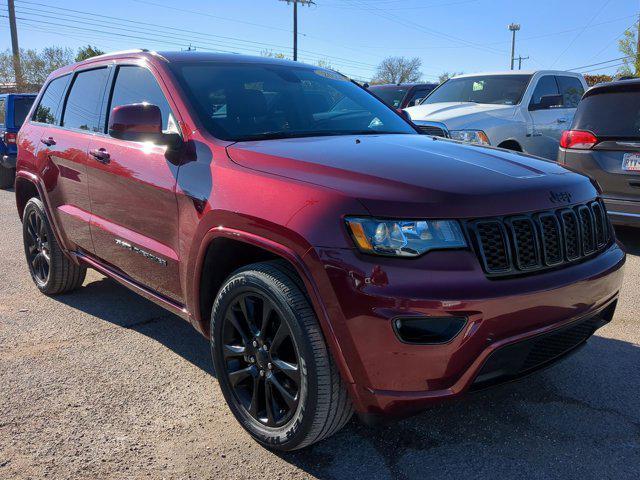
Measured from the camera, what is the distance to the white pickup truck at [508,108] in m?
7.51

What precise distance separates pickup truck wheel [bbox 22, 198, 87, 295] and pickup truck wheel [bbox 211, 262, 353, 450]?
7.78ft

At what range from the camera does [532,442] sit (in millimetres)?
2590

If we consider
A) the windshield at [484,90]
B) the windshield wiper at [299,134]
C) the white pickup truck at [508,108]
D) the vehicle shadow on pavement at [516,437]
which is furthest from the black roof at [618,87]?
the windshield wiper at [299,134]

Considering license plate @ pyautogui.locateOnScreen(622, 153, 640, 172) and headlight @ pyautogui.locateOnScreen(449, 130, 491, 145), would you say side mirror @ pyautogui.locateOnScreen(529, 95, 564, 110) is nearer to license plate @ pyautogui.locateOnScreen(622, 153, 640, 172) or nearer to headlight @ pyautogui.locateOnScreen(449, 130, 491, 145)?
headlight @ pyautogui.locateOnScreen(449, 130, 491, 145)

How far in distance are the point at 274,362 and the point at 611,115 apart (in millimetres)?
4722

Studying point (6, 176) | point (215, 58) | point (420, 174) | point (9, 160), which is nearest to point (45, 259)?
point (215, 58)

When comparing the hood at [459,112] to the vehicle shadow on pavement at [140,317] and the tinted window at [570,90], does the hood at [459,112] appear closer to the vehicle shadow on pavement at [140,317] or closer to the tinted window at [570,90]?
the tinted window at [570,90]

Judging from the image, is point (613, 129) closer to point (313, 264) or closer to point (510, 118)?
point (510, 118)

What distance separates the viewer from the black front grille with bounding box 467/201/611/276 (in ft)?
7.11

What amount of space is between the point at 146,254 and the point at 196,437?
105 cm

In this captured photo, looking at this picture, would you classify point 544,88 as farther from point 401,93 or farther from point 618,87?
point 401,93

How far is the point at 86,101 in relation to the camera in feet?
13.4

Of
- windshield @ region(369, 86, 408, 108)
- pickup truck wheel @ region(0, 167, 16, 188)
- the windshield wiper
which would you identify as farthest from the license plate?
pickup truck wheel @ region(0, 167, 16, 188)

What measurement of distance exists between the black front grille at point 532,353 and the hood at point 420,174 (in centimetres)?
51
